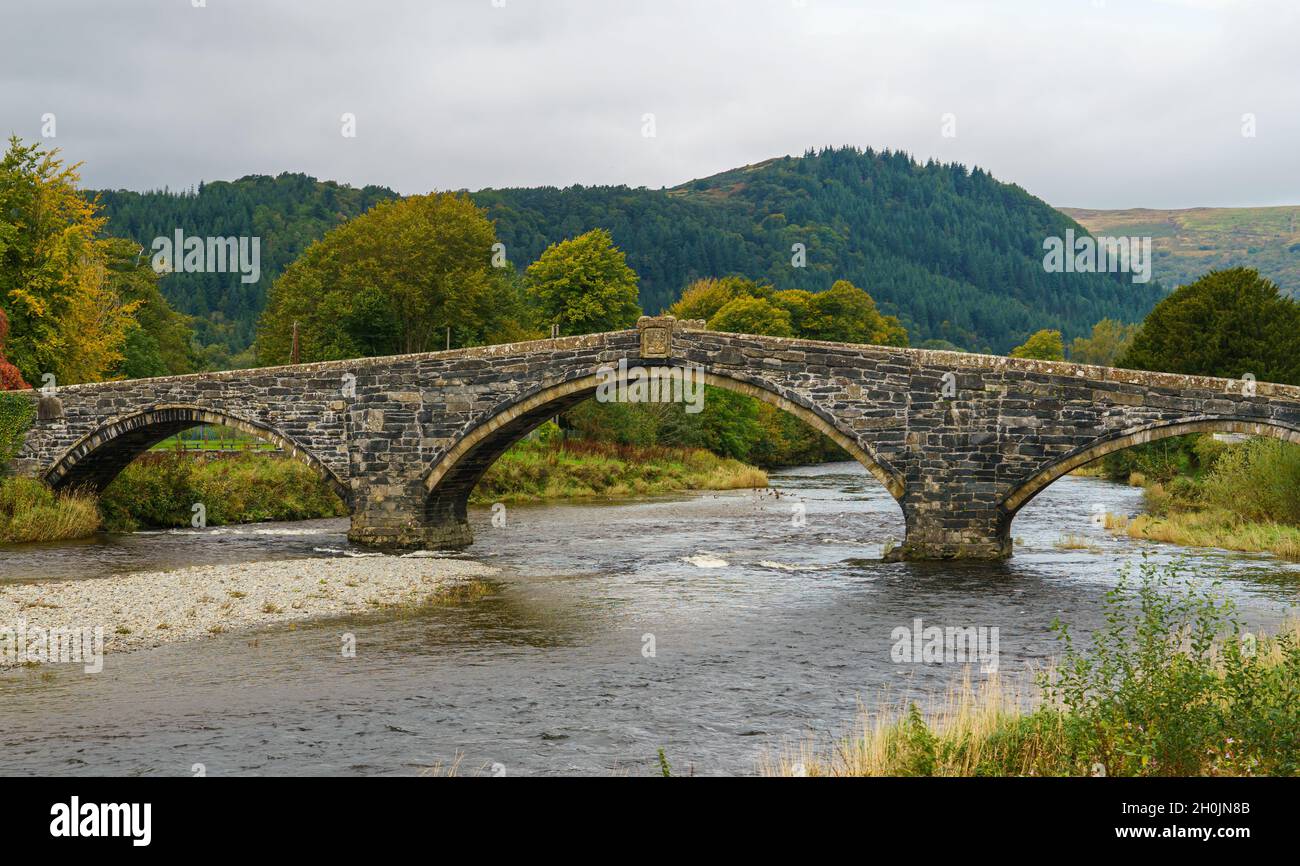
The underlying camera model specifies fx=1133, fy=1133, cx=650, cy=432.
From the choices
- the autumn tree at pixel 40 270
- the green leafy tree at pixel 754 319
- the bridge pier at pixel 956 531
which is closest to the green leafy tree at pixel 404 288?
the autumn tree at pixel 40 270

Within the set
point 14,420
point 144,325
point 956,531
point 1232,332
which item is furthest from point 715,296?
point 956,531

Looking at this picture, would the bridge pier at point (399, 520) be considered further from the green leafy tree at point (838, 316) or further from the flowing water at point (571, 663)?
the green leafy tree at point (838, 316)

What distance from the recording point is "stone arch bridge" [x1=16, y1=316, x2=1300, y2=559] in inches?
869

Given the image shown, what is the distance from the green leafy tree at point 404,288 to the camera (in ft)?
178

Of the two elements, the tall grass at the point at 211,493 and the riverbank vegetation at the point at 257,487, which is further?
the tall grass at the point at 211,493

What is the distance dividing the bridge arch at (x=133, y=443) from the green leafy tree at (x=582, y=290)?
3096 centimetres

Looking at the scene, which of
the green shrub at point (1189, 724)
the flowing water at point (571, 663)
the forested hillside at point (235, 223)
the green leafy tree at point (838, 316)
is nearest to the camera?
the green shrub at point (1189, 724)

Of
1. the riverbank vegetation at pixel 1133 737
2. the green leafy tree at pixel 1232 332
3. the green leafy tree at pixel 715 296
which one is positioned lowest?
the riverbank vegetation at pixel 1133 737

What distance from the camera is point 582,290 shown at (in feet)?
204

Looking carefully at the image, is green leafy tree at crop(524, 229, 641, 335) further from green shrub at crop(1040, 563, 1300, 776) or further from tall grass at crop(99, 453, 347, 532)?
green shrub at crop(1040, 563, 1300, 776)

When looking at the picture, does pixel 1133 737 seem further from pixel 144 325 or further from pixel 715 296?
pixel 715 296

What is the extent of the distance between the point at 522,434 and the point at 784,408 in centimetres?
718
